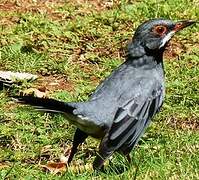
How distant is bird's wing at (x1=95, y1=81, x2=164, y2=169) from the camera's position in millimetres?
6094

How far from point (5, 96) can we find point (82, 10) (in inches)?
123

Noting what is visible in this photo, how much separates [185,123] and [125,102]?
148 centimetres

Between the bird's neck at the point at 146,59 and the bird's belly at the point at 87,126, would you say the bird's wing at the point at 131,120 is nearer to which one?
the bird's belly at the point at 87,126

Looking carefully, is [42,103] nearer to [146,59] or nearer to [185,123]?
[146,59]

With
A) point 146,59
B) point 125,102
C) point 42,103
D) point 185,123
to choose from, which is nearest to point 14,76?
point 185,123

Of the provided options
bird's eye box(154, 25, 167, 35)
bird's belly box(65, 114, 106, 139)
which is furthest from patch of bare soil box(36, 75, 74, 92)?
bird's belly box(65, 114, 106, 139)

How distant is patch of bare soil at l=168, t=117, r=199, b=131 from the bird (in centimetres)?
97

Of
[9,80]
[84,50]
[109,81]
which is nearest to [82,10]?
[84,50]

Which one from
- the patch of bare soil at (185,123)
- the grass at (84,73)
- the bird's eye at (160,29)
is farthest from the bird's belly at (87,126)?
the patch of bare soil at (185,123)

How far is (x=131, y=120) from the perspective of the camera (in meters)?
6.34

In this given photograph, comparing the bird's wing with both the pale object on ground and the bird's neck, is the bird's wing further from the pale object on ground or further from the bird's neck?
the pale object on ground

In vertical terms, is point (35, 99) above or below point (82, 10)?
above

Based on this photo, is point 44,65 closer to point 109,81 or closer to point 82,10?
point 82,10

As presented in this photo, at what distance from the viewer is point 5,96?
27.1ft
